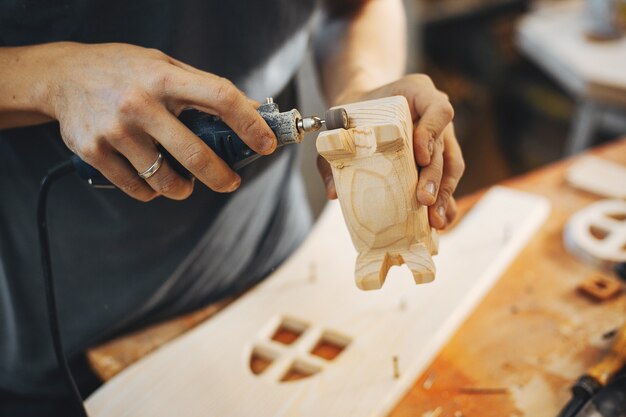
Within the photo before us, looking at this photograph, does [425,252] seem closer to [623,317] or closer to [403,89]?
[403,89]

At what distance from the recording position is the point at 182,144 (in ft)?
2.28

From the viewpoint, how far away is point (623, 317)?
1038mm

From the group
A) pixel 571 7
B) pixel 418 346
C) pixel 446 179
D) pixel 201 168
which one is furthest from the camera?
pixel 571 7

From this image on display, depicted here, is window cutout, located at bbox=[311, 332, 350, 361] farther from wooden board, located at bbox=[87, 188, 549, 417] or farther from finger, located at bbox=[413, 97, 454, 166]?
finger, located at bbox=[413, 97, 454, 166]

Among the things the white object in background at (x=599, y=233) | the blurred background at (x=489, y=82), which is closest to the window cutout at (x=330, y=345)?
the white object in background at (x=599, y=233)

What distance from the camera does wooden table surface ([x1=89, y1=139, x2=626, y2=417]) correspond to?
91 centimetres

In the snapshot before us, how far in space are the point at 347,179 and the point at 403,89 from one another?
0.62 feet

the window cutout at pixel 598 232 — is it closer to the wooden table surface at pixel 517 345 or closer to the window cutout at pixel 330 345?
the wooden table surface at pixel 517 345

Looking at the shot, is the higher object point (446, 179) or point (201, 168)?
point (201, 168)

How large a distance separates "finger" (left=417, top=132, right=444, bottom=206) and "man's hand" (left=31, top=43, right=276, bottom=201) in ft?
0.67

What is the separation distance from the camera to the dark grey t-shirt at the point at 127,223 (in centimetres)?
96

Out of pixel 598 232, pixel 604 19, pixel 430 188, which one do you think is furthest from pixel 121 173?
pixel 604 19

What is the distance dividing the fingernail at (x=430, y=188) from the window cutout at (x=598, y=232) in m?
0.67

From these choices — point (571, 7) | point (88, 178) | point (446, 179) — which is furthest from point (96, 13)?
point (571, 7)
